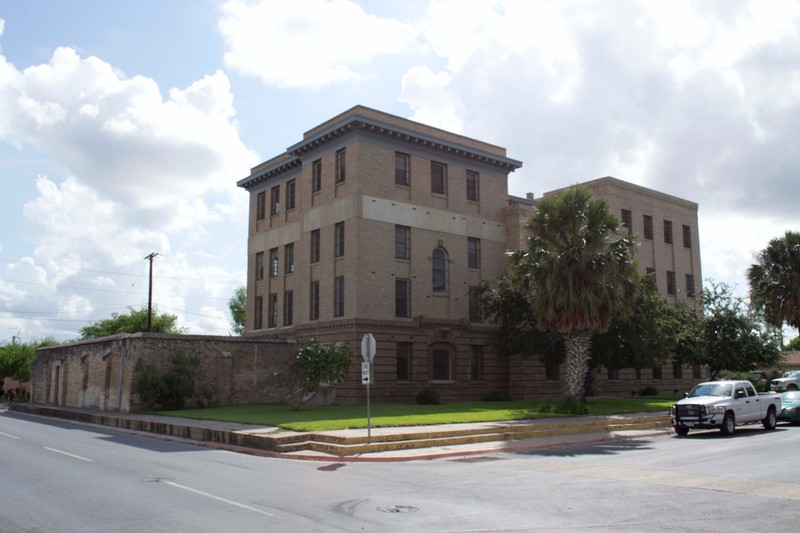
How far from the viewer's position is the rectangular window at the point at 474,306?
39812 mm

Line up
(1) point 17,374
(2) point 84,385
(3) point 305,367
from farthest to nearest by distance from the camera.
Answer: (1) point 17,374
(2) point 84,385
(3) point 305,367

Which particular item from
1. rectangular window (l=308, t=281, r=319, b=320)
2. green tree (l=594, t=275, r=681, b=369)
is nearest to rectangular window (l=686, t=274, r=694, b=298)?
green tree (l=594, t=275, r=681, b=369)

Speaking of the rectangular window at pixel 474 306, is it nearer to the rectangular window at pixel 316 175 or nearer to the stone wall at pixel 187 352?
the stone wall at pixel 187 352

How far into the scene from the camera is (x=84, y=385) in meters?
38.2

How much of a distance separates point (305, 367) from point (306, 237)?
35.1 feet

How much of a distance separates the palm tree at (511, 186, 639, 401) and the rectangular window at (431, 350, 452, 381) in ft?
28.5

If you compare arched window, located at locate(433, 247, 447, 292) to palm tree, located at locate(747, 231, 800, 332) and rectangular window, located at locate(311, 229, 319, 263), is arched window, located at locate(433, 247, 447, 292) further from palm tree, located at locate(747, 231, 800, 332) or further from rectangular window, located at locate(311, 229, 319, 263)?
palm tree, located at locate(747, 231, 800, 332)

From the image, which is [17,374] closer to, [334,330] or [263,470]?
[334,330]

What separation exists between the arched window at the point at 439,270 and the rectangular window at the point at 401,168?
433 centimetres

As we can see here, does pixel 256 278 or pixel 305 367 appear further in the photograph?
pixel 256 278

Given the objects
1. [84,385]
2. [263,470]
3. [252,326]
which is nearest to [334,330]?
[252,326]

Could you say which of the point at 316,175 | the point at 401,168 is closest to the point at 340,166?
the point at 316,175

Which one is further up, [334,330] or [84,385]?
[334,330]

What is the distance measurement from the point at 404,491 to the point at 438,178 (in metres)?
29.1
